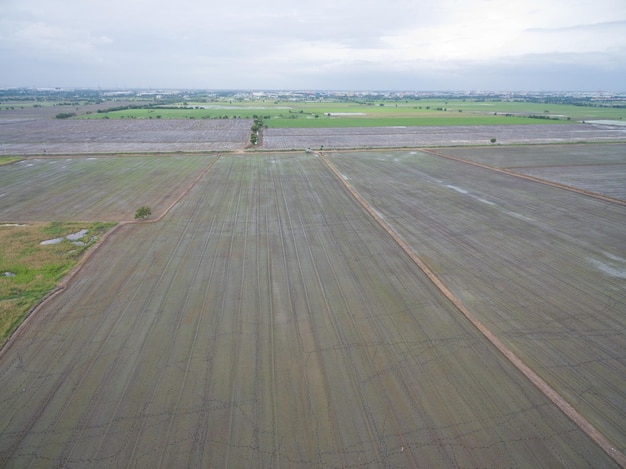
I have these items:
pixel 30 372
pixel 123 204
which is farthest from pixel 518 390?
pixel 123 204

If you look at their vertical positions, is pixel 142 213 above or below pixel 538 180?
below

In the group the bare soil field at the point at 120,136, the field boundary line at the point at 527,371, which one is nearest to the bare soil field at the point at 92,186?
the bare soil field at the point at 120,136

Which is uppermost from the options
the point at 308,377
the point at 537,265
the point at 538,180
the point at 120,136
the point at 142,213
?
the point at 120,136

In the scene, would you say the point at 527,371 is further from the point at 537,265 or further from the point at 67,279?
the point at 67,279

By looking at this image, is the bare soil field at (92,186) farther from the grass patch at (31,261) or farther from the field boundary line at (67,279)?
the grass patch at (31,261)

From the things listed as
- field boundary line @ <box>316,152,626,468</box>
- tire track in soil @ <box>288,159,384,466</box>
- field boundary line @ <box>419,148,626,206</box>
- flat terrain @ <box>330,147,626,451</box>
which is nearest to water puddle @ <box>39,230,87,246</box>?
tire track in soil @ <box>288,159,384,466</box>

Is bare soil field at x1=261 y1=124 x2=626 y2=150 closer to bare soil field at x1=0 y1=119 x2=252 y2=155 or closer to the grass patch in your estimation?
bare soil field at x1=0 y1=119 x2=252 y2=155

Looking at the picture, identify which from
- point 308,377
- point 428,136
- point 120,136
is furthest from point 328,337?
point 120,136
